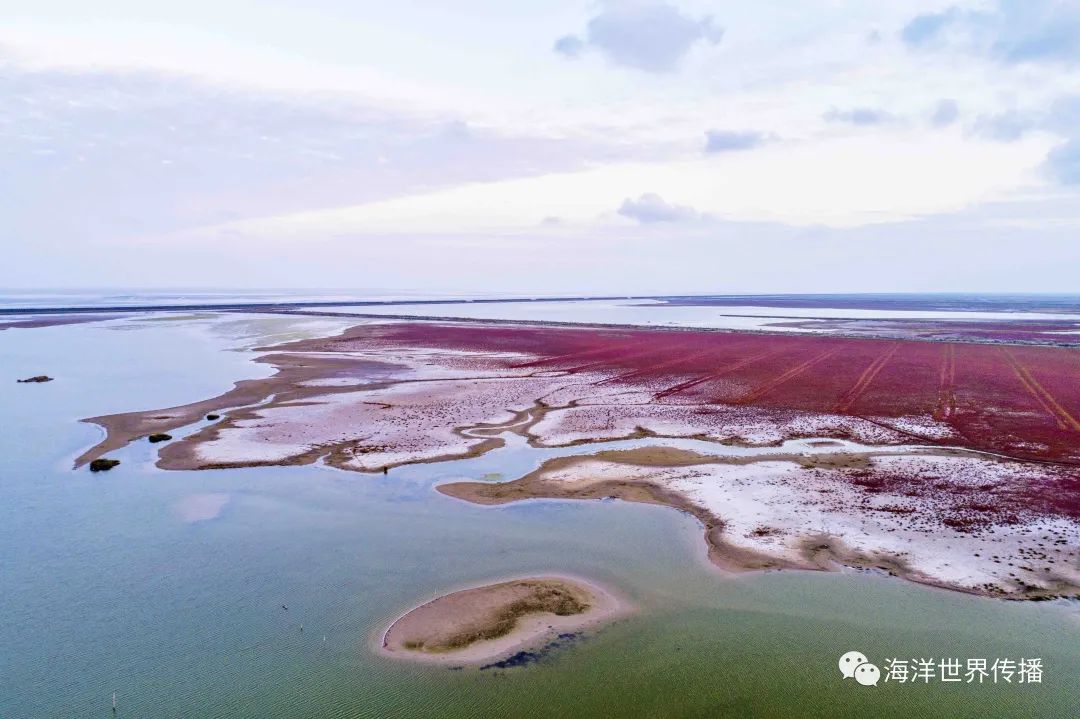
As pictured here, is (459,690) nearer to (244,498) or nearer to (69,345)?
(244,498)

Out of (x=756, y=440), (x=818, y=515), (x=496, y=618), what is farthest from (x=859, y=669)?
(x=756, y=440)

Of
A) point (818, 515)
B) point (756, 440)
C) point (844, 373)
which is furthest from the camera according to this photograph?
point (844, 373)

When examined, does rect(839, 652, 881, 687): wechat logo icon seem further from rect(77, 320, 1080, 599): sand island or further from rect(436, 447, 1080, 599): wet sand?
rect(77, 320, 1080, 599): sand island

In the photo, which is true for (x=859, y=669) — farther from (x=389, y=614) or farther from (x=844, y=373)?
(x=844, y=373)

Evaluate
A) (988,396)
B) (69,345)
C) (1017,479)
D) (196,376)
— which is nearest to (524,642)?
(1017,479)

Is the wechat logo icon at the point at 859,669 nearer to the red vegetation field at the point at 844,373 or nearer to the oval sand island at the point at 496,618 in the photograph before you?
the oval sand island at the point at 496,618
